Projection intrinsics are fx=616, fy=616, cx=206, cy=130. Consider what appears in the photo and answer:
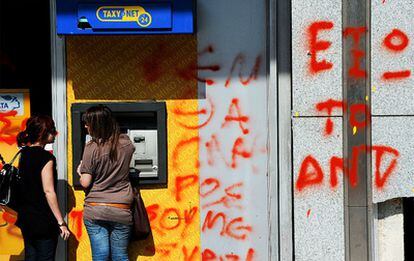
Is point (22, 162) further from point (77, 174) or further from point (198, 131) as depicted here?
point (198, 131)

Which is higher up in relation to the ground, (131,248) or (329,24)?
(329,24)

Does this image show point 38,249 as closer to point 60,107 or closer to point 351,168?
point 60,107

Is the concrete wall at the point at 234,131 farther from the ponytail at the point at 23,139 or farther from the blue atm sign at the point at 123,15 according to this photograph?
the ponytail at the point at 23,139

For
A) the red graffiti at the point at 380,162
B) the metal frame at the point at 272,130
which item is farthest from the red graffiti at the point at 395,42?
the metal frame at the point at 272,130

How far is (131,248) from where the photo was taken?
16.8ft

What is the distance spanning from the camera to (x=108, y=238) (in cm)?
466

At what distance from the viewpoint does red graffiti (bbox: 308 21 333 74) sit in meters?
4.86

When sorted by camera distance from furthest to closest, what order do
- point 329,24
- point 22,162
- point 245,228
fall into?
point 245,228
point 329,24
point 22,162

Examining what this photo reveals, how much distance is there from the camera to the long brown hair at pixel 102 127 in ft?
14.9

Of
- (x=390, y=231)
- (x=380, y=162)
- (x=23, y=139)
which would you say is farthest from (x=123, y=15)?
(x=390, y=231)

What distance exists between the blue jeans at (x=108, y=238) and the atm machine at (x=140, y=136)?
515 millimetres

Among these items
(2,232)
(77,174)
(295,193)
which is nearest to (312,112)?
(295,193)

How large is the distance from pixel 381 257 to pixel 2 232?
3131 mm

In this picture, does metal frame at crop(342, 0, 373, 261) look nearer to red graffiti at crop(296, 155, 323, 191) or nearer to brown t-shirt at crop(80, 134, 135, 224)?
red graffiti at crop(296, 155, 323, 191)
